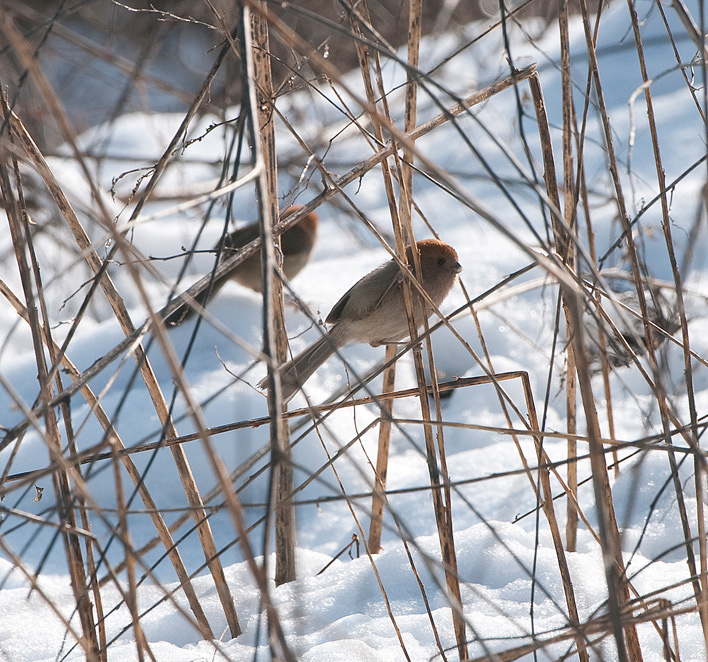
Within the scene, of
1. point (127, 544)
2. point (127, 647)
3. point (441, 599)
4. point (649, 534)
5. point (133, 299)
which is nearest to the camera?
point (127, 544)

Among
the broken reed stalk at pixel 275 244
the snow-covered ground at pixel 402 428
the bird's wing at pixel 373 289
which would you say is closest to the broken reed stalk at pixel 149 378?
the snow-covered ground at pixel 402 428

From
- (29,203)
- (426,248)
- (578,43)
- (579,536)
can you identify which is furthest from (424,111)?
(579,536)

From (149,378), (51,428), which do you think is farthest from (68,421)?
(149,378)

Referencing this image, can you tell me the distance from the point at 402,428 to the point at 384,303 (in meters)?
0.63

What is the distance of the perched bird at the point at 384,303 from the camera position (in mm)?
2666

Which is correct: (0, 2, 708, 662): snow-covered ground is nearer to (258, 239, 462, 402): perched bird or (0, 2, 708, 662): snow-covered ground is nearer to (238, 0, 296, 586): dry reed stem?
(238, 0, 296, 586): dry reed stem

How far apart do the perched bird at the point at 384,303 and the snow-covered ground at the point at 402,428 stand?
0.26 meters

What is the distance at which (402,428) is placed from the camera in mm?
2230

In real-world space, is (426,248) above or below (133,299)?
below

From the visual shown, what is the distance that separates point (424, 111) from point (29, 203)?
245 centimetres

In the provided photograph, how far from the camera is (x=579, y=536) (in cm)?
233

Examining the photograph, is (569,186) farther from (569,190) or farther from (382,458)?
(382,458)

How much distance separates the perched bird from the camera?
2666 mm

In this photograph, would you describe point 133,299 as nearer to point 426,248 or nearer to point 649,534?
point 426,248
